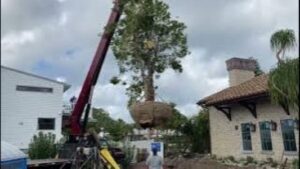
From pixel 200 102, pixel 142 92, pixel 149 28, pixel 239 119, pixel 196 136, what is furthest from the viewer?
pixel 196 136

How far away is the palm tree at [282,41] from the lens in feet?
24.5

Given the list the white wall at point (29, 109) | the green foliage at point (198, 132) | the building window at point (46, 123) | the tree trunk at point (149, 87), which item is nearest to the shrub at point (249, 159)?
the green foliage at point (198, 132)

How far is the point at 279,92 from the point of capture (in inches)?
294

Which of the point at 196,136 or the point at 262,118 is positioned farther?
the point at 196,136

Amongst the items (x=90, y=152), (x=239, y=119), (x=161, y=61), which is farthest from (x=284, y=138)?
(x=161, y=61)

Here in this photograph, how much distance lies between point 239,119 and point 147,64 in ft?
27.8

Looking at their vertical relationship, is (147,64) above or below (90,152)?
above

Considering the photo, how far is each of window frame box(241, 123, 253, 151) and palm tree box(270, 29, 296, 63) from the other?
297 inches

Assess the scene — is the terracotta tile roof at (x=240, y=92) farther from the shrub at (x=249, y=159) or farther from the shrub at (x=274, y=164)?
the shrub at (x=274, y=164)

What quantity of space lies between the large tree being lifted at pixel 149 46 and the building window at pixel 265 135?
708 centimetres

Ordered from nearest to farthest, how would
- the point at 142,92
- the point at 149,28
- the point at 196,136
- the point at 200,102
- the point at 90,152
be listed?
1. the point at 149,28
2. the point at 142,92
3. the point at 90,152
4. the point at 200,102
5. the point at 196,136

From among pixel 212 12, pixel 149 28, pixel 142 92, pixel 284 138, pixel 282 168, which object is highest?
pixel 212 12

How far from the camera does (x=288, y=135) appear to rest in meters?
13.1

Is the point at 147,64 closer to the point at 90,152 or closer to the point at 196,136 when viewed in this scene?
the point at 90,152
